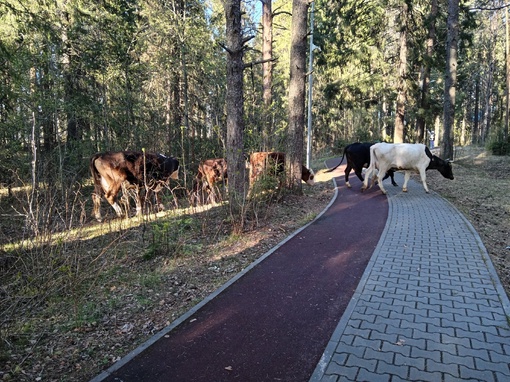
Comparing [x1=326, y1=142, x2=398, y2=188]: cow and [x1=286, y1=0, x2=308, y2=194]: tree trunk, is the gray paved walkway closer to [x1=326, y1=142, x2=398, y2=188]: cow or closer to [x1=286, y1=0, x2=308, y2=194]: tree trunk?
[x1=286, y1=0, x2=308, y2=194]: tree trunk

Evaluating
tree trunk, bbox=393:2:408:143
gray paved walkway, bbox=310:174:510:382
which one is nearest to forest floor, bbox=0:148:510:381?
gray paved walkway, bbox=310:174:510:382

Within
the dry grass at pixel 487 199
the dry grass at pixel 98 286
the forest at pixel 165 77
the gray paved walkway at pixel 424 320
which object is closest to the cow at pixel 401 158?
the dry grass at pixel 487 199

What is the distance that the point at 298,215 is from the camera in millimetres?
9648

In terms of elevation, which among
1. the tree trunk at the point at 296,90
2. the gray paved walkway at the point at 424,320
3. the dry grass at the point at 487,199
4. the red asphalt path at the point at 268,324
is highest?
the tree trunk at the point at 296,90

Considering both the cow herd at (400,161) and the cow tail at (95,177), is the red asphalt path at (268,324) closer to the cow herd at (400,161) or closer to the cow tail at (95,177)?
the cow herd at (400,161)

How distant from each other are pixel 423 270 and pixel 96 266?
17.8 feet

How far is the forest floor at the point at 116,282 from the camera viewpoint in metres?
3.78

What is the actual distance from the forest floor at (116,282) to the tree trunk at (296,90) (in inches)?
92.4

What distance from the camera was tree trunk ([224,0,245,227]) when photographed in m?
8.42

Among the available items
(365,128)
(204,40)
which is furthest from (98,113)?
(365,128)

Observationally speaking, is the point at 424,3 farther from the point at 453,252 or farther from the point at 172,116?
the point at 453,252

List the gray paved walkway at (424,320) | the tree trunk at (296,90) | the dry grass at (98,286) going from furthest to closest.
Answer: the tree trunk at (296,90)
the dry grass at (98,286)
the gray paved walkway at (424,320)

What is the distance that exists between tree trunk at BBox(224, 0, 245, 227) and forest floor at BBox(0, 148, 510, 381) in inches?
37.3

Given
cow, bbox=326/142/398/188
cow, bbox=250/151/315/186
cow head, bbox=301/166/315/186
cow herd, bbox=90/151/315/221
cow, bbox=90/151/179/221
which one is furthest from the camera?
cow head, bbox=301/166/315/186
